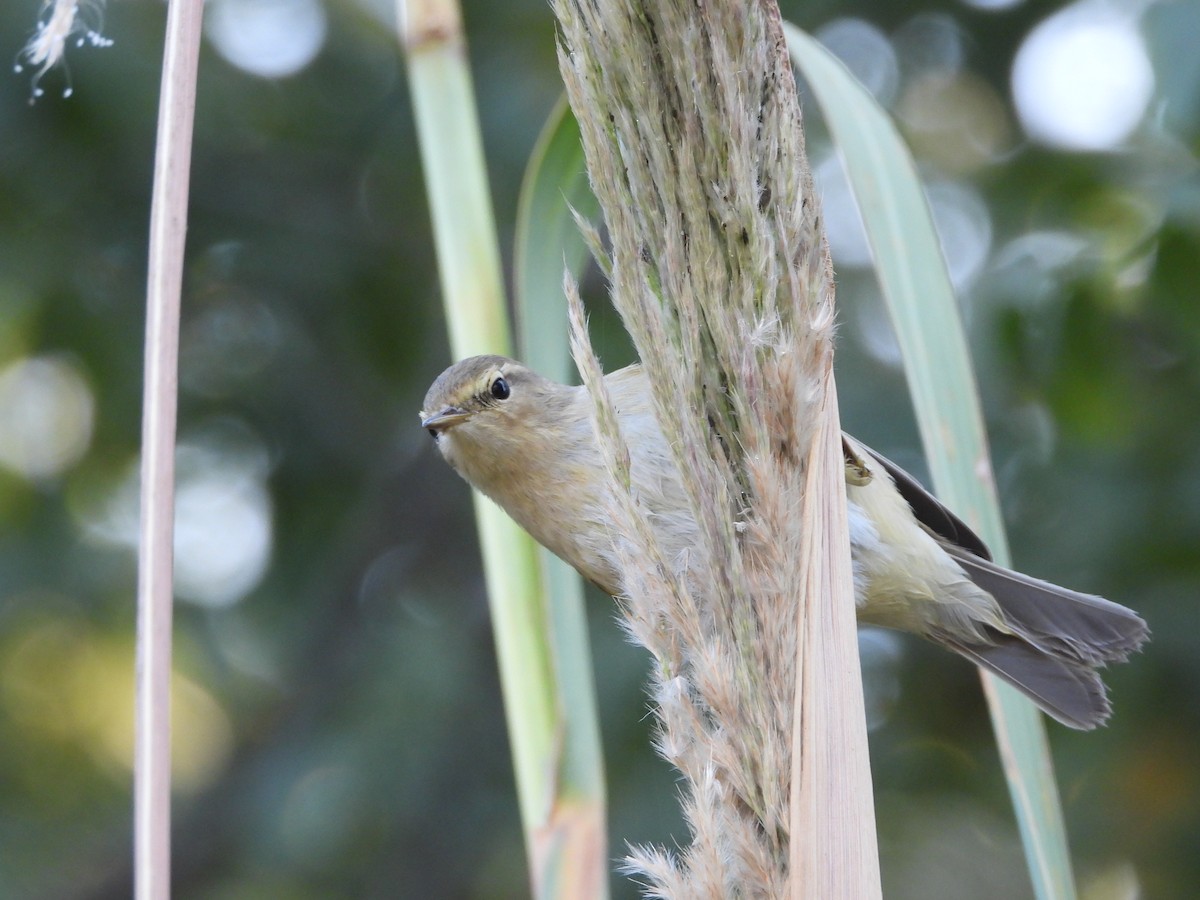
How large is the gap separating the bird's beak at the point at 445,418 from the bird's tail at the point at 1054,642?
3.10 feet

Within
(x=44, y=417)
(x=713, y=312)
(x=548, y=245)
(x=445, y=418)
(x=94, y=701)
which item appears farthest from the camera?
(x=94, y=701)

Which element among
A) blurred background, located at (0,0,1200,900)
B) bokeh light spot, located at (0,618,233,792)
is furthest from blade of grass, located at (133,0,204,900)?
bokeh light spot, located at (0,618,233,792)

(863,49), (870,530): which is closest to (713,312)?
(870,530)

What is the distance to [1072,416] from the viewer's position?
9.34ft

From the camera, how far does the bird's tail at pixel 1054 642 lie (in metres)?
1.85

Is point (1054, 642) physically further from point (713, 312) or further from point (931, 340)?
point (713, 312)

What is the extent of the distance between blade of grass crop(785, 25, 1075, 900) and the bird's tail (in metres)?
0.63

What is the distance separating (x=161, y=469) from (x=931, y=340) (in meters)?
0.77

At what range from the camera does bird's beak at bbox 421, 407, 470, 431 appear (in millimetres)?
2184

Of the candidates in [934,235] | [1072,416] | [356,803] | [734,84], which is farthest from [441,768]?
[734,84]

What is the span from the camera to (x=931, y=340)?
125 centimetres

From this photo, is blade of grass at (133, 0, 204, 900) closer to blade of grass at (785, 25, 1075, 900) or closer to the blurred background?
blade of grass at (785, 25, 1075, 900)

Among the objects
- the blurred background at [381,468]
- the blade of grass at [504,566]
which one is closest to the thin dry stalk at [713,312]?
the blade of grass at [504,566]

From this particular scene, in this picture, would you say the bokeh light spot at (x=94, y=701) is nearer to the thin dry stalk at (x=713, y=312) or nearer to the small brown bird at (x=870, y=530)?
the small brown bird at (x=870, y=530)
